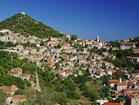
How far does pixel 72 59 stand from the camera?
5291 cm

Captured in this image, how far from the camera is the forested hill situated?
68.1 meters

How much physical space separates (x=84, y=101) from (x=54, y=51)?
24.3 m

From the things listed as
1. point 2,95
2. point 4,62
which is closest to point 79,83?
point 4,62

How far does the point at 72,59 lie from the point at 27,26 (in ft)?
81.7

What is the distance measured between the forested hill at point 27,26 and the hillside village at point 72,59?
3880 millimetres

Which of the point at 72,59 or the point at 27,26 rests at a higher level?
the point at 27,26

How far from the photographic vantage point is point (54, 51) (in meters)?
56.7

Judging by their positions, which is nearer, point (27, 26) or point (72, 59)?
point (72, 59)

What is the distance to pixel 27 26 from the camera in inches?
2911

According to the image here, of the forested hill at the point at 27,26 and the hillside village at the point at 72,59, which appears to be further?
the forested hill at the point at 27,26

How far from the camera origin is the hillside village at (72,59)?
3781cm

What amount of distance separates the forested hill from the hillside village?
12.7 ft

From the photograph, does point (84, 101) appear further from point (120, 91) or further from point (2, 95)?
point (2, 95)

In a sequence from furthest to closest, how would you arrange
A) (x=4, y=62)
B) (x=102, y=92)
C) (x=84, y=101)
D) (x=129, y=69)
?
(x=129, y=69)
(x=4, y=62)
(x=102, y=92)
(x=84, y=101)
